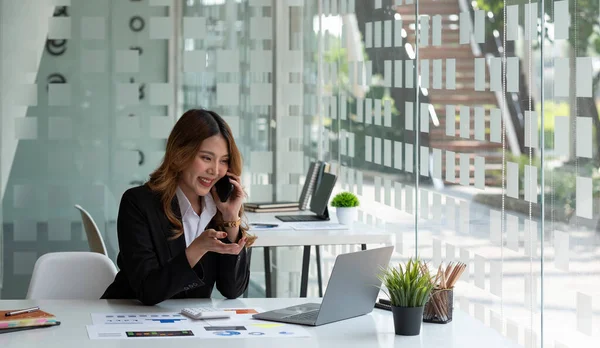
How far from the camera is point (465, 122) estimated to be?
12.0 feet

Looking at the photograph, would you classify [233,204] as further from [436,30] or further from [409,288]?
[436,30]

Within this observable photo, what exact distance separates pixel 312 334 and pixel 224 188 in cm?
80

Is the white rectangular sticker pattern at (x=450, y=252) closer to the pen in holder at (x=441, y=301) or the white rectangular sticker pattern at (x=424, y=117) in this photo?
the white rectangular sticker pattern at (x=424, y=117)

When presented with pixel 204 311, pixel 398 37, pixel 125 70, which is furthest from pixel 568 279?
pixel 125 70

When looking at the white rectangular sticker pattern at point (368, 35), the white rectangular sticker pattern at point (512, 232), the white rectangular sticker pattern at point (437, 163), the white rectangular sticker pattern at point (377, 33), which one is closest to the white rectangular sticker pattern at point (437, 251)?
the white rectangular sticker pattern at point (437, 163)

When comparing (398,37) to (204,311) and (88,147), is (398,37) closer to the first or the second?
(204,311)

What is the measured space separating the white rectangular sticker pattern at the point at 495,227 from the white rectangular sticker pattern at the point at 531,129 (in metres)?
0.37

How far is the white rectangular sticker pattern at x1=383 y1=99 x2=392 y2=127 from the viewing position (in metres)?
4.65

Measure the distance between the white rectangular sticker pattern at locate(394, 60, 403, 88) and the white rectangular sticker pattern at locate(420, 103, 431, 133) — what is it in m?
0.36

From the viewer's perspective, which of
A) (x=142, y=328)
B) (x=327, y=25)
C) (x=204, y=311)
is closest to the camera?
(x=142, y=328)

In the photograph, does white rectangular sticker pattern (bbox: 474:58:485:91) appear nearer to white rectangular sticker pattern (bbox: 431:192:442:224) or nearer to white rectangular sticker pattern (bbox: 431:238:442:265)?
white rectangular sticker pattern (bbox: 431:192:442:224)

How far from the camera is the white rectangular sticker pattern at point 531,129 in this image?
3.00m

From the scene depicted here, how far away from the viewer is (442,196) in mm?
3920

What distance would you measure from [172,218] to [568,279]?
4.25ft
